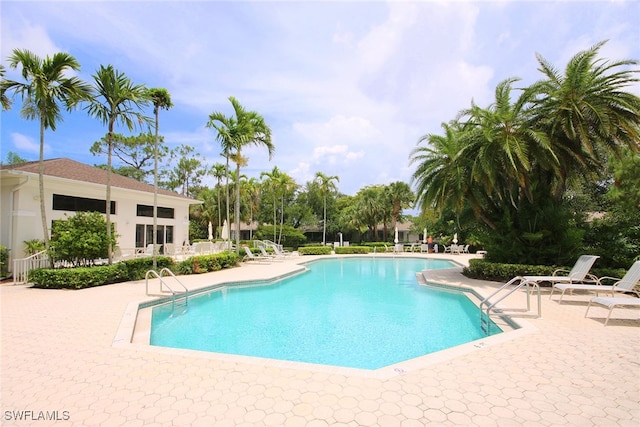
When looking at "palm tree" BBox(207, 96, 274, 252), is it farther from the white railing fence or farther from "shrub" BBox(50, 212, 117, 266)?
the white railing fence

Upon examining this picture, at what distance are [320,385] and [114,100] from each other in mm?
12469

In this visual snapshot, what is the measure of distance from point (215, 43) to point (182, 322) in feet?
32.2

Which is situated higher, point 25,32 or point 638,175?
point 25,32

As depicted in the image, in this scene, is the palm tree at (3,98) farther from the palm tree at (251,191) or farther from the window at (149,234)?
the palm tree at (251,191)

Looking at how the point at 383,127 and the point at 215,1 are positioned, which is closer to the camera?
the point at 215,1

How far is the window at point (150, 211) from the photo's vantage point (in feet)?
62.3

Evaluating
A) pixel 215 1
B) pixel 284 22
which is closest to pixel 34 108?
pixel 215 1

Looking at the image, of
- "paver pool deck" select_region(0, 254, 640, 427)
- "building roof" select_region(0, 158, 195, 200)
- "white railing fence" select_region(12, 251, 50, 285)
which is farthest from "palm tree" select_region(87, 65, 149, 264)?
"paver pool deck" select_region(0, 254, 640, 427)

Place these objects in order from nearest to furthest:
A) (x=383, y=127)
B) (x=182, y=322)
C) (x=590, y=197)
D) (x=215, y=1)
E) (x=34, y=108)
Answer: (x=182, y=322), (x=215, y=1), (x=34, y=108), (x=383, y=127), (x=590, y=197)

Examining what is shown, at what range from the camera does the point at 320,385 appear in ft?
12.1

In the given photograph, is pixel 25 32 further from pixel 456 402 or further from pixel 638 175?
pixel 638 175

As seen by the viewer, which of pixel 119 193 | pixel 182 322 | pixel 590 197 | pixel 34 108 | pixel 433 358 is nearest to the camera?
pixel 433 358

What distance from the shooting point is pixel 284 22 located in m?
10.1

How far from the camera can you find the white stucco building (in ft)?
41.4
